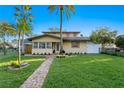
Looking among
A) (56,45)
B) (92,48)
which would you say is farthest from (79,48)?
(56,45)

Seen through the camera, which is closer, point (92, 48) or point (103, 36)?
point (92, 48)

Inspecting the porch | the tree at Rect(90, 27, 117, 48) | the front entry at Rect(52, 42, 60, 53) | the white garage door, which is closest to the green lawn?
the porch

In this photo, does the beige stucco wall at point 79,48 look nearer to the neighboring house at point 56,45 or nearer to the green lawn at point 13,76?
the neighboring house at point 56,45

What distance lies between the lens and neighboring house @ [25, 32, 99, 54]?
2692 centimetres

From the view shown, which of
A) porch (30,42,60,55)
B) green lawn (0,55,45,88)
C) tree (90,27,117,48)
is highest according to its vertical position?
tree (90,27,117,48)

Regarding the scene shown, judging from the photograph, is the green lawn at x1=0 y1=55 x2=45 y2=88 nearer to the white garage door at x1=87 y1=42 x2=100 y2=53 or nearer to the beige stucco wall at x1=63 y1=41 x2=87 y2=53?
the beige stucco wall at x1=63 y1=41 x2=87 y2=53

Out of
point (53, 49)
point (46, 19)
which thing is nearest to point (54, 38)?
point (53, 49)

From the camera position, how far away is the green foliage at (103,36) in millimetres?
34594

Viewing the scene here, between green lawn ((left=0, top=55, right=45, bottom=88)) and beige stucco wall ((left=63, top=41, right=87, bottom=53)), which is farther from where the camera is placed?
beige stucco wall ((left=63, top=41, right=87, bottom=53))

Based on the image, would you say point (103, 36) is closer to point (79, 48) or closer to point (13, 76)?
point (79, 48)

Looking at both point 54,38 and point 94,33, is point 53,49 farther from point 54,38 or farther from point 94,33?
point 94,33

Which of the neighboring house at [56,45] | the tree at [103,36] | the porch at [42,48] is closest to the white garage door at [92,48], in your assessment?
the neighboring house at [56,45]

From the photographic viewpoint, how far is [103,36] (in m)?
35.8
